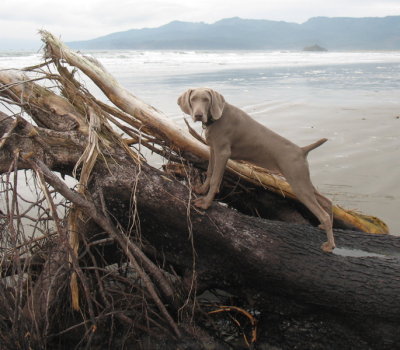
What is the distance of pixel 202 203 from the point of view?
347 centimetres

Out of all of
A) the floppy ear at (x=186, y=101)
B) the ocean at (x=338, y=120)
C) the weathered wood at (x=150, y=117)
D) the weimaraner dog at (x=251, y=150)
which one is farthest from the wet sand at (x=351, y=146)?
the floppy ear at (x=186, y=101)

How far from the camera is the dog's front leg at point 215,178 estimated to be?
3449mm

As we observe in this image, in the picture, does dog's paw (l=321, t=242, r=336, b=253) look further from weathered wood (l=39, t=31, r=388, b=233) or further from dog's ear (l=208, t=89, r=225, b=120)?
dog's ear (l=208, t=89, r=225, b=120)

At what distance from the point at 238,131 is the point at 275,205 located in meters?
1.17

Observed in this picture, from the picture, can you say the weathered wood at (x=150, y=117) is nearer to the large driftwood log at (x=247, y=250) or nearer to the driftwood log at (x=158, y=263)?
the driftwood log at (x=158, y=263)

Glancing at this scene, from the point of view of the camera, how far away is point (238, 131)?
11.9 feet

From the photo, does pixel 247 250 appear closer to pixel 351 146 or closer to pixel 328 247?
pixel 328 247

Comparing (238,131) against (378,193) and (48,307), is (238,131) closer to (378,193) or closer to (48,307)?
(48,307)

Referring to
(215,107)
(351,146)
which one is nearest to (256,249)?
(215,107)

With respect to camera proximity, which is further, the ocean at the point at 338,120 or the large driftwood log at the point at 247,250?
the ocean at the point at 338,120

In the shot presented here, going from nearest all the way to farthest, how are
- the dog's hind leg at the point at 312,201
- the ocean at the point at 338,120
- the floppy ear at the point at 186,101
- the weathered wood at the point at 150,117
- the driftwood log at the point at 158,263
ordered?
1. the driftwood log at the point at 158,263
2. the floppy ear at the point at 186,101
3. the dog's hind leg at the point at 312,201
4. the weathered wood at the point at 150,117
5. the ocean at the point at 338,120

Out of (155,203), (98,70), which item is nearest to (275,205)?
(155,203)

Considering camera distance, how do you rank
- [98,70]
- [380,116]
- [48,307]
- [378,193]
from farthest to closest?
1. [380,116]
2. [378,193]
3. [98,70]
4. [48,307]

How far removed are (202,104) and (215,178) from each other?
0.61 m
